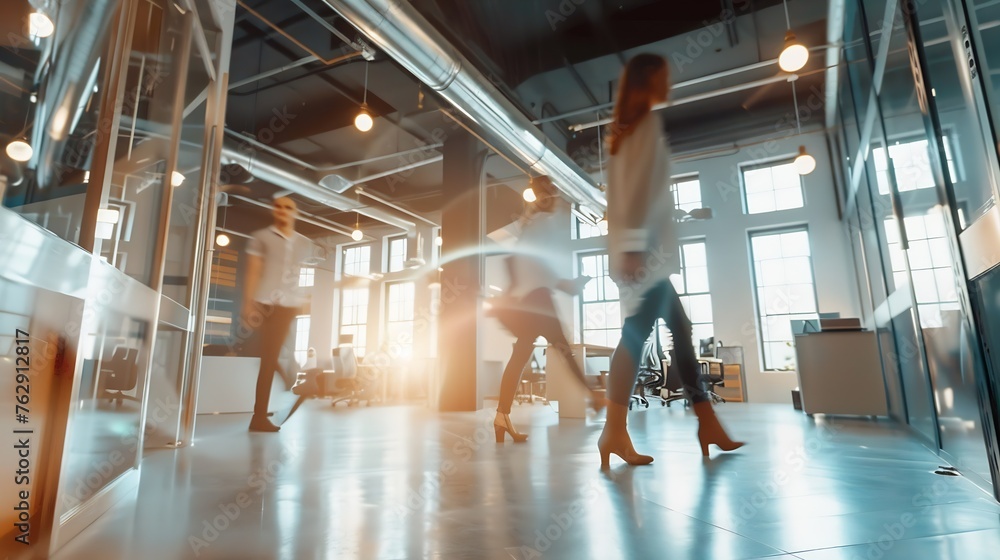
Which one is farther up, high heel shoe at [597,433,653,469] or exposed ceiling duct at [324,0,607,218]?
exposed ceiling duct at [324,0,607,218]

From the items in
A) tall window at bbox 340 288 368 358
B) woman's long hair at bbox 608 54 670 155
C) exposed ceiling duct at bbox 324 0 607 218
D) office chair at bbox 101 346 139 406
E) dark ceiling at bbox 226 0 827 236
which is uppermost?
dark ceiling at bbox 226 0 827 236

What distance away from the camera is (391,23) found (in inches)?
154

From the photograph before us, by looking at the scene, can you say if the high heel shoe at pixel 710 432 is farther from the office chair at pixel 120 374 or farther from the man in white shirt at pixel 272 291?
the man in white shirt at pixel 272 291

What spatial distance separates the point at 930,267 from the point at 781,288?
756cm

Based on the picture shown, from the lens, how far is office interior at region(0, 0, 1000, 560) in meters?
1.09

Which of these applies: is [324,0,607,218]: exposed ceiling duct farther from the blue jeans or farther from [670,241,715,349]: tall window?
[670,241,715,349]: tall window

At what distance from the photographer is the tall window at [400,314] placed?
12.5m

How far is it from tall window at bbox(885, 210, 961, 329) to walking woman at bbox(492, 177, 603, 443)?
1.53m

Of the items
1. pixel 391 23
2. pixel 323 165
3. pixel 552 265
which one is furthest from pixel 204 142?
pixel 323 165

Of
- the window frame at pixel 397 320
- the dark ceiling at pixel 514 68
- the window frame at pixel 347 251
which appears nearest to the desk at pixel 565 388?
the dark ceiling at pixel 514 68

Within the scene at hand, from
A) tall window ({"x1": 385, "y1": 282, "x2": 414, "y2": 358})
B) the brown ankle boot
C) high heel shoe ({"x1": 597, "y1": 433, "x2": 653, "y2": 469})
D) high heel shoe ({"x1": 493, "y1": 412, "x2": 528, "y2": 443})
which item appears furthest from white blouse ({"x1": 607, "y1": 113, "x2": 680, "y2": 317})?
tall window ({"x1": 385, "y1": 282, "x2": 414, "y2": 358})

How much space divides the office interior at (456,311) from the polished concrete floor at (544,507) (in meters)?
0.01

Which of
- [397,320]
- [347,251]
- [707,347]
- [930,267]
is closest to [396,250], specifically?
[347,251]

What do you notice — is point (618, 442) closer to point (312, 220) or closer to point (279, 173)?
point (279, 173)
